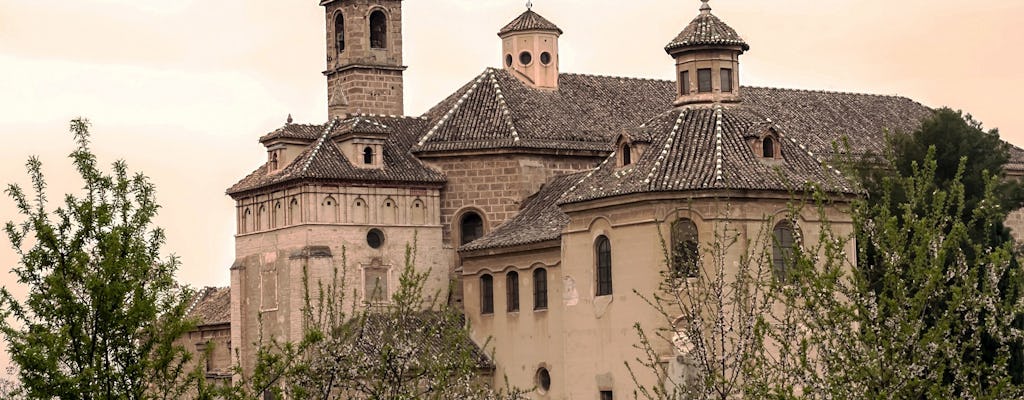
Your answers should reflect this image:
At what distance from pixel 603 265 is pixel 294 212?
10.2 metres

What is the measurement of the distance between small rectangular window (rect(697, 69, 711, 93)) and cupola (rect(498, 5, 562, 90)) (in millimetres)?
9215

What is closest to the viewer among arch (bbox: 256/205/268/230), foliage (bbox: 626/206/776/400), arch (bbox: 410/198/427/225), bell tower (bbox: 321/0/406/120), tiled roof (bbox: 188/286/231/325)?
foliage (bbox: 626/206/776/400)

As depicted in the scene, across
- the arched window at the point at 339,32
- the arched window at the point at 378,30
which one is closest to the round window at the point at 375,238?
the arched window at the point at 378,30

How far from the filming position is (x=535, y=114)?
59156 millimetres

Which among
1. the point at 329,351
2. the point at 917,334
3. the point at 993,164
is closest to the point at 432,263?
the point at 993,164

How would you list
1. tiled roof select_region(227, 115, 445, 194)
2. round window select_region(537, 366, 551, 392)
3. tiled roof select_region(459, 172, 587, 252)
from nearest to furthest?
round window select_region(537, 366, 551, 392)
tiled roof select_region(459, 172, 587, 252)
tiled roof select_region(227, 115, 445, 194)

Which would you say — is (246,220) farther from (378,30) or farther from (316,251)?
(378,30)

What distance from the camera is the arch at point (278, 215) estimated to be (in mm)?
57594

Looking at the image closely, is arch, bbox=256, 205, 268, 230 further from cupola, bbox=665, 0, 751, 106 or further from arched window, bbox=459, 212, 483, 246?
cupola, bbox=665, 0, 751, 106

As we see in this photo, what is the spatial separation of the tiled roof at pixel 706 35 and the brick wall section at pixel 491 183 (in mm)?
7029

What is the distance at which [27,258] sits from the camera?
29594mm

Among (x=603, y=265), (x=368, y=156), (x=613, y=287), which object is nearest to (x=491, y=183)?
(x=368, y=156)

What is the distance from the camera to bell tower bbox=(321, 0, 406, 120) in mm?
60656

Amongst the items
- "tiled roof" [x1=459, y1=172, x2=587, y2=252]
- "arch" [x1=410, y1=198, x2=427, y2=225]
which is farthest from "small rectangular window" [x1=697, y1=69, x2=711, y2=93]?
"arch" [x1=410, y1=198, x2=427, y2=225]
